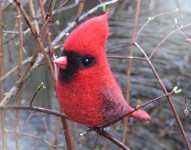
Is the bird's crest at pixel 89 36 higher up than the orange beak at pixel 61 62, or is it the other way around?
the bird's crest at pixel 89 36

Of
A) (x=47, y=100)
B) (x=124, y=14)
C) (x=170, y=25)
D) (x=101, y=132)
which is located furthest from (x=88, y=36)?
(x=47, y=100)

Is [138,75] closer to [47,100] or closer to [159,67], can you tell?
[159,67]

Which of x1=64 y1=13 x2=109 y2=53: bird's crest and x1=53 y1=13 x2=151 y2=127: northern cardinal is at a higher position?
x1=64 y1=13 x2=109 y2=53: bird's crest

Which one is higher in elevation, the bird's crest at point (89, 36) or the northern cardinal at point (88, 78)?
the bird's crest at point (89, 36)
